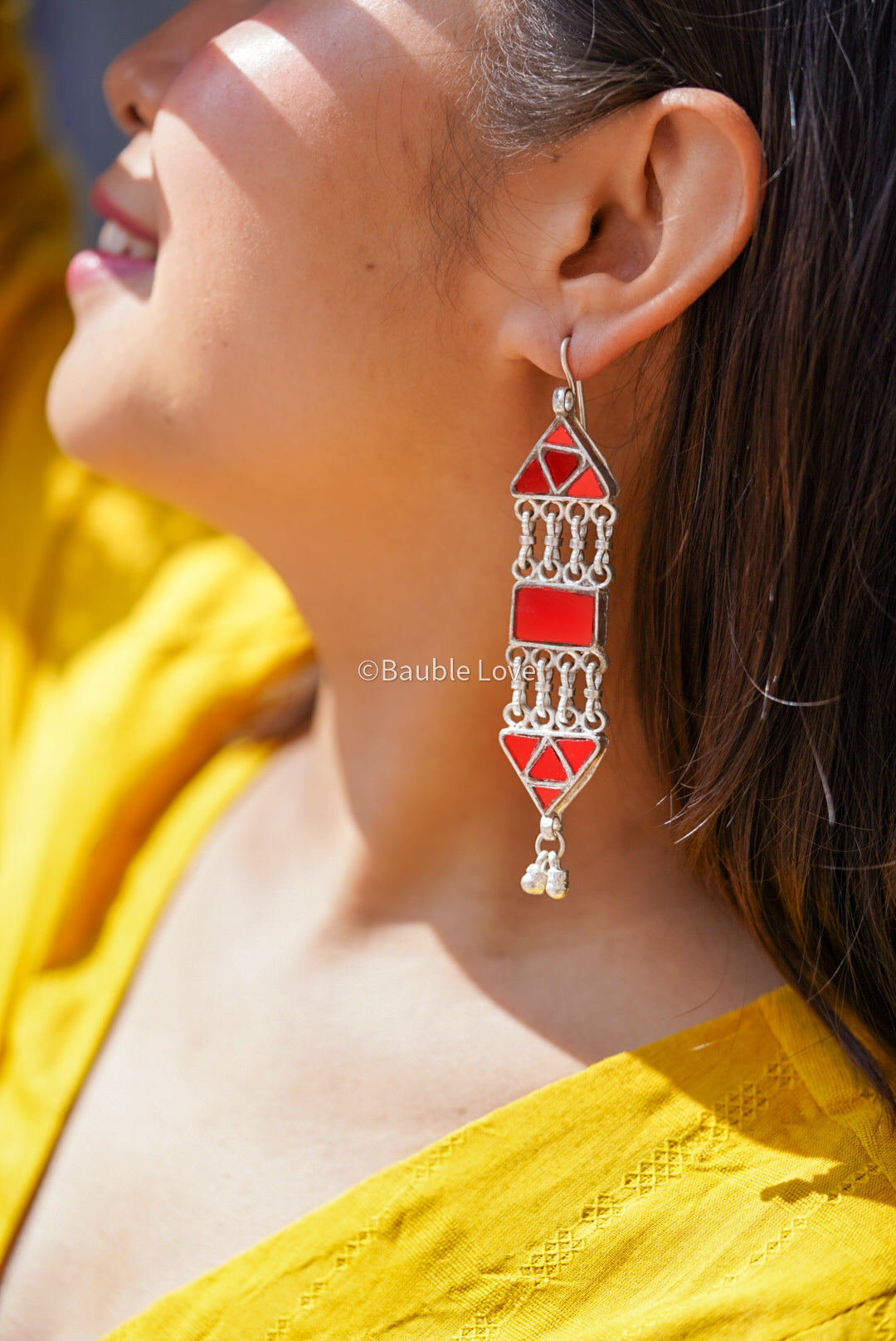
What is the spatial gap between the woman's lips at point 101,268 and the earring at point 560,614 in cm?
45

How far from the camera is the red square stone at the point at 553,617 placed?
2.91 ft

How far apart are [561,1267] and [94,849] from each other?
71 cm

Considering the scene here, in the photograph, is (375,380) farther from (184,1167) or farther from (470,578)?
(184,1167)

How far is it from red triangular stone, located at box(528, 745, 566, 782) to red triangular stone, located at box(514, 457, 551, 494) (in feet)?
0.69

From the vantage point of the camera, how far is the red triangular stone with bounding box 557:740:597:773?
887 millimetres

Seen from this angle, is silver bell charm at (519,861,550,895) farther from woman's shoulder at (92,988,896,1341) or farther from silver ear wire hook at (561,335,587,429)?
silver ear wire hook at (561,335,587,429)

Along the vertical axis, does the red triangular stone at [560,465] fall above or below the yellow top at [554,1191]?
above

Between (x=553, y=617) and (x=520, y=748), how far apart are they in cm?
11

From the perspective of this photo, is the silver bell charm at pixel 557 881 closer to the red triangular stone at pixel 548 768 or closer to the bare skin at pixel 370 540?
the red triangular stone at pixel 548 768

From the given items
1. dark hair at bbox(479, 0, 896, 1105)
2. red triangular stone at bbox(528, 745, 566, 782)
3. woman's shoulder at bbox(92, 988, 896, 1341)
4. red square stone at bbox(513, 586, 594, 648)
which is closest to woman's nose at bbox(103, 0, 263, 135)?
dark hair at bbox(479, 0, 896, 1105)

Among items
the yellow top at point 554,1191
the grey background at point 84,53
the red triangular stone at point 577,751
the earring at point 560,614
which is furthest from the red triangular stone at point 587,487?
the grey background at point 84,53

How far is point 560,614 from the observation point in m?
0.90

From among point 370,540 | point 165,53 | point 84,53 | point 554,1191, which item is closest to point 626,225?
point 370,540

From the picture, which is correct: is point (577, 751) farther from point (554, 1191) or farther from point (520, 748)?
point (554, 1191)
